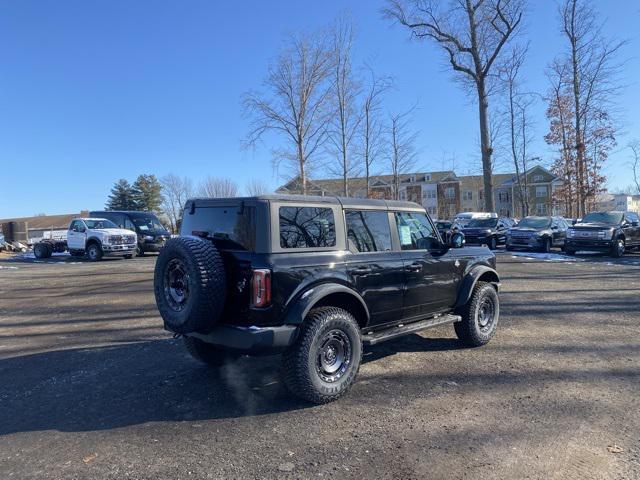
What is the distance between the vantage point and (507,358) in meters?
5.51

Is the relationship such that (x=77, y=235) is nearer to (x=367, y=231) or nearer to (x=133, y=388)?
(x=133, y=388)

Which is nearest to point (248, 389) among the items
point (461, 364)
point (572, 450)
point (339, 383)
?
point (339, 383)

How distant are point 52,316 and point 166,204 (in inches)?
2503

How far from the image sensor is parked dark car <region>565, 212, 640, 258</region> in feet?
57.8

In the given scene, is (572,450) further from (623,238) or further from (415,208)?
(623,238)

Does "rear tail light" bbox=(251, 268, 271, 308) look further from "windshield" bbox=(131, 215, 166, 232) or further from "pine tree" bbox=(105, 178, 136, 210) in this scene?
"pine tree" bbox=(105, 178, 136, 210)

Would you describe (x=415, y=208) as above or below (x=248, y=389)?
above

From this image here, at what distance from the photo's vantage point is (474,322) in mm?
5918

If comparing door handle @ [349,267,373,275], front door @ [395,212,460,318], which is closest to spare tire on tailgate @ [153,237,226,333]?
door handle @ [349,267,373,275]

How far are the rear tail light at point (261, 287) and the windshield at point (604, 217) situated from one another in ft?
61.5

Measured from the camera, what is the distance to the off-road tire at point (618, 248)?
17562 mm

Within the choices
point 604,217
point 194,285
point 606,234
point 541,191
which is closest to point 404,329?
point 194,285

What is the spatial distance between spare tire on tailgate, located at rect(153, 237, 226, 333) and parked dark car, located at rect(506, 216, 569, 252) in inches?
737

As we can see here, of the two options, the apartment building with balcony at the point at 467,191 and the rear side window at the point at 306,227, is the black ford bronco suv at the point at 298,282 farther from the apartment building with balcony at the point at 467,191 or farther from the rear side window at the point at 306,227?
the apartment building with balcony at the point at 467,191
